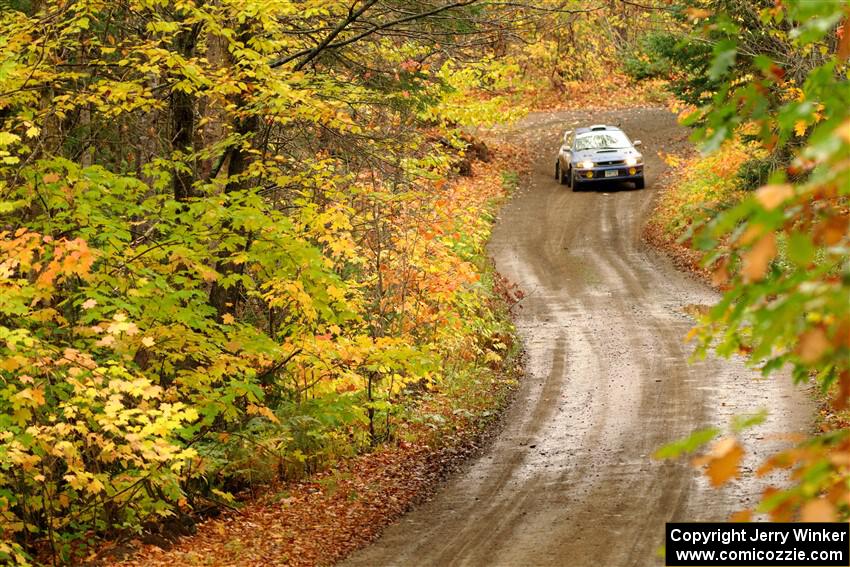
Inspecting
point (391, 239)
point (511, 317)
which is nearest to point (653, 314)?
point (511, 317)

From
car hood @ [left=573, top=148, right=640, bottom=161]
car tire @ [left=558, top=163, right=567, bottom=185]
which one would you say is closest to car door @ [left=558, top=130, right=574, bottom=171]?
car tire @ [left=558, top=163, right=567, bottom=185]

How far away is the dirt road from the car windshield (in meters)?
4.64

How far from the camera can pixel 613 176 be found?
30578 mm

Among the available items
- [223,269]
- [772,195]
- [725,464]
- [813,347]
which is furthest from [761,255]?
[223,269]

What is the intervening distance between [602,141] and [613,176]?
1203 mm

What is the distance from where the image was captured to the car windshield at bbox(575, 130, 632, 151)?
3059 cm

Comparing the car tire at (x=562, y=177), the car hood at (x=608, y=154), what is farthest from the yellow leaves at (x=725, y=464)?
the car tire at (x=562, y=177)

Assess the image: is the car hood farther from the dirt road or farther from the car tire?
the dirt road

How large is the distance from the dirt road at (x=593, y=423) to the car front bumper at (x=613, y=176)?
13.2 ft

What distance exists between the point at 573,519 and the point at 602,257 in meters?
15.8

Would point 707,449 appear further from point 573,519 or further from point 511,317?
point 511,317

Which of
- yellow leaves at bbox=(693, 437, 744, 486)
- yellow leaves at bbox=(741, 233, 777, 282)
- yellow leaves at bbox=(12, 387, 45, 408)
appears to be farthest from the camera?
yellow leaves at bbox=(12, 387, 45, 408)

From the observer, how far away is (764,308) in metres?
2.63

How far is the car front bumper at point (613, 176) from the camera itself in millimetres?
30500
